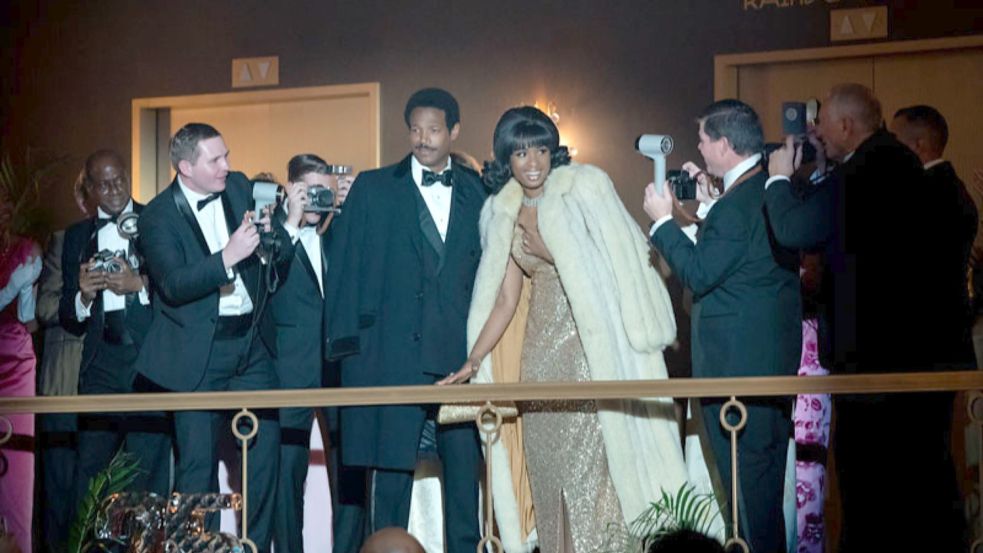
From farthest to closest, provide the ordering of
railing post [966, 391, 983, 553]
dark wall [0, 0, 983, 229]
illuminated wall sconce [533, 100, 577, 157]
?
1. illuminated wall sconce [533, 100, 577, 157]
2. dark wall [0, 0, 983, 229]
3. railing post [966, 391, 983, 553]

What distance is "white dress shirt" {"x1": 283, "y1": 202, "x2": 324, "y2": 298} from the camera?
7.08 metres

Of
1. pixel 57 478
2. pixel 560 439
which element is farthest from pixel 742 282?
pixel 57 478

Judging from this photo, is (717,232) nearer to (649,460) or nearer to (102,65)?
(649,460)

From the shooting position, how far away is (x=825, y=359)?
21.4ft

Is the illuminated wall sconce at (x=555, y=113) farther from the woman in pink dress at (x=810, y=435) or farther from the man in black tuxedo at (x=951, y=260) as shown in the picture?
the man in black tuxedo at (x=951, y=260)

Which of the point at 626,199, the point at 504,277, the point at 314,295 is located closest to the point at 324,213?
the point at 314,295

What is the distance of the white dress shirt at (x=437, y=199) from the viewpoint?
271 inches

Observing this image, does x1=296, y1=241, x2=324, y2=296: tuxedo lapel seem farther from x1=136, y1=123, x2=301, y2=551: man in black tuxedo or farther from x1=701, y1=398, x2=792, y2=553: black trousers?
x1=701, y1=398, x2=792, y2=553: black trousers

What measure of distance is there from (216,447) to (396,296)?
0.91m

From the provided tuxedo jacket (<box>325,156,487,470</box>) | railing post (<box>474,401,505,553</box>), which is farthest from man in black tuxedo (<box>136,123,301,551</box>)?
railing post (<box>474,401,505,553</box>)

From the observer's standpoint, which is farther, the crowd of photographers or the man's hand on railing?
the man's hand on railing

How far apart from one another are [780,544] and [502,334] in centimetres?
126

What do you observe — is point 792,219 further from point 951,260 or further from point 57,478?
point 57,478

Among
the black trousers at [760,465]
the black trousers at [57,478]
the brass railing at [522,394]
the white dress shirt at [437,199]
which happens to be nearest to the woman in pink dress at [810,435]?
the black trousers at [760,465]
